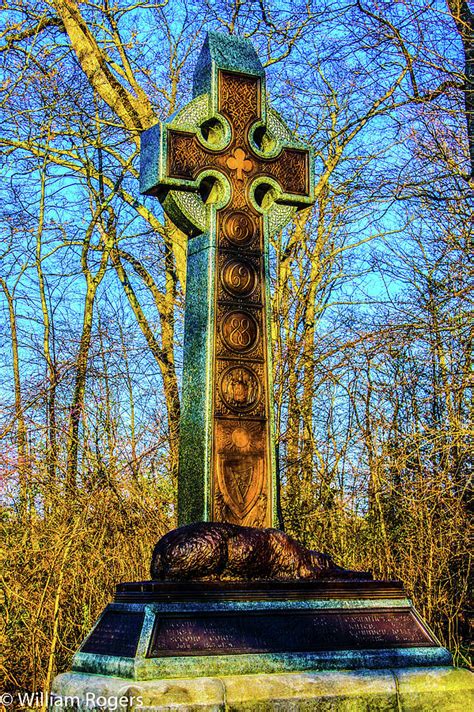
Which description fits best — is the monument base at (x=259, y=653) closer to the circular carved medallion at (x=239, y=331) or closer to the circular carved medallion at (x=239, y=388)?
the circular carved medallion at (x=239, y=388)

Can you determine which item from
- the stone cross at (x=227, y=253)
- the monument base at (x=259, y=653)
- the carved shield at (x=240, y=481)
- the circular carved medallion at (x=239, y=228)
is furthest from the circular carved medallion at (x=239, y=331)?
the monument base at (x=259, y=653)

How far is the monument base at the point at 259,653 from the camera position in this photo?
4113mm

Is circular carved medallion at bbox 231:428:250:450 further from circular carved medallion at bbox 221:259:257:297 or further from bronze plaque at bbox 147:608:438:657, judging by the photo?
bronze plaque at bbox 147:608:438:657

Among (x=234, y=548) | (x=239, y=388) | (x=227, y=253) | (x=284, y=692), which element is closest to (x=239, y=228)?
(x=227, y=253)

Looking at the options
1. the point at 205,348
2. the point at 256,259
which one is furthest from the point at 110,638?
the point at 256,259

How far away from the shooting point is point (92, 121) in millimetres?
14094

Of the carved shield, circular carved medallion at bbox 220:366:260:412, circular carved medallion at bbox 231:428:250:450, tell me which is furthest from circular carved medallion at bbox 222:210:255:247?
A: the carved shield

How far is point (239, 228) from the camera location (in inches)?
248

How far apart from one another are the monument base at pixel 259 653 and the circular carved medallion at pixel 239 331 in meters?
1.72

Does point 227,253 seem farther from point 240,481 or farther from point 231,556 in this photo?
point 231,556

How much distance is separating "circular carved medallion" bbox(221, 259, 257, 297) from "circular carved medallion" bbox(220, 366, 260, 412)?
509mm

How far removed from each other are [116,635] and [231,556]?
0.71 m

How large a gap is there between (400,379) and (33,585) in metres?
4.12

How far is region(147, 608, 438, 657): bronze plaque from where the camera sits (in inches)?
168
